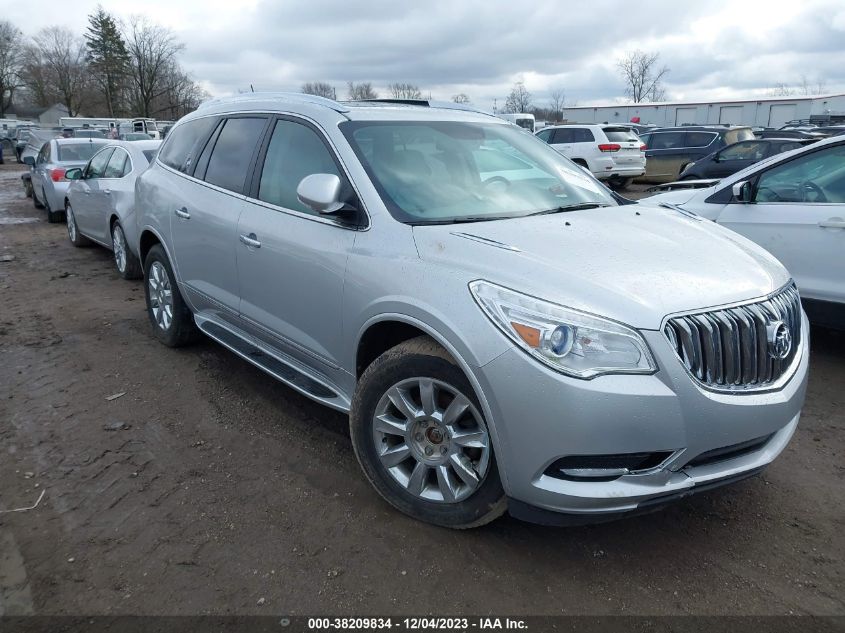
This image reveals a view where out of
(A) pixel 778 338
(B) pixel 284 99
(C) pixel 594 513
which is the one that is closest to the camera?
(C) pixel 594 513

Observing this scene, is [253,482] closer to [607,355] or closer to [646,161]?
[607,355]

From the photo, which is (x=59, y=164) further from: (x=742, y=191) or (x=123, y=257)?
(x=742, y=191)

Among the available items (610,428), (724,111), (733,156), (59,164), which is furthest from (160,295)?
(724,111)

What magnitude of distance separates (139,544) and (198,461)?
74cm

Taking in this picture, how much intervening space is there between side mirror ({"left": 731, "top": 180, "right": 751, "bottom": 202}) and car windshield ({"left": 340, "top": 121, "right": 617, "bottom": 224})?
1.89 metres

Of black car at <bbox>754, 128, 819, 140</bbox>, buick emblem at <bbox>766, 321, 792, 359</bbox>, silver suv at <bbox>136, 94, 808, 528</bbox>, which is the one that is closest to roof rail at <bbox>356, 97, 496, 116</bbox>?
silver suv at <bbox>136, 94, 808, 528</bbox>

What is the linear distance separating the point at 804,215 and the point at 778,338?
2720 millimetres

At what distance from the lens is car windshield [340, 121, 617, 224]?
127 inches

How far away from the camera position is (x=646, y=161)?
17891 mm

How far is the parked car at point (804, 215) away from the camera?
4629mm

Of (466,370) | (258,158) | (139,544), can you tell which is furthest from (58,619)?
(258,158)

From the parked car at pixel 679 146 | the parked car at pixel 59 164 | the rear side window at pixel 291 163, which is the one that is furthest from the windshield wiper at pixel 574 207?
the parked car at pixel 679 146

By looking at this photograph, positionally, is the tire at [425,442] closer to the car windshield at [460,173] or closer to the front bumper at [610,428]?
the front bumper at [610,428]

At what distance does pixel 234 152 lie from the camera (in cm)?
425
